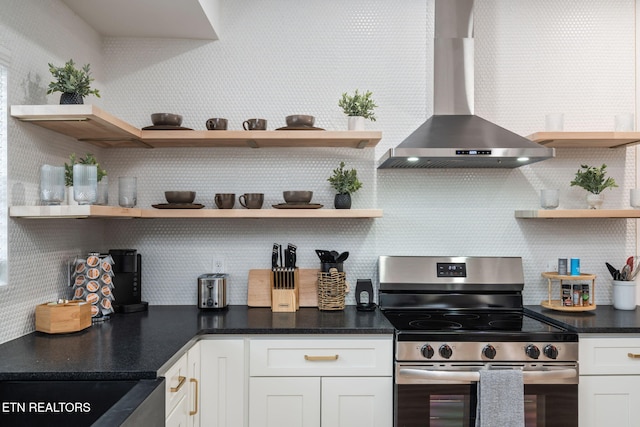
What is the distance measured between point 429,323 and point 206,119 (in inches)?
65.8

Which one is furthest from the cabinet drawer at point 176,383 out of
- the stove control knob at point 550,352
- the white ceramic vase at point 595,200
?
the white ceramic vase at point 595,200

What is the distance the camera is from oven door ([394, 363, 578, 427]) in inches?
87.0

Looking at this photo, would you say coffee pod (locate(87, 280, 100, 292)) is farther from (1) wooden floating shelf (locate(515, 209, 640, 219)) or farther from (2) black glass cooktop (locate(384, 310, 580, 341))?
(1) wooden floating shelf (locate(515, 209, 640, 219))

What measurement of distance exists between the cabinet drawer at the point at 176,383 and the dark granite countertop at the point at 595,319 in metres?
1.72

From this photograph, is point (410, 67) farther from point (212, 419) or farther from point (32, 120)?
point (212, 419)

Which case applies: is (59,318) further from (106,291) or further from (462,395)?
(462,395)

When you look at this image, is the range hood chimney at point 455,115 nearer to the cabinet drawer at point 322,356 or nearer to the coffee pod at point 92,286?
the cabinet drawer at point 322,356

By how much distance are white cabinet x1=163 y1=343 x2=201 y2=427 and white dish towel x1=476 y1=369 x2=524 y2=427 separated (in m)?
1.21

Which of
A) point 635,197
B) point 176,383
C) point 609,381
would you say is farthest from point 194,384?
point 635,197

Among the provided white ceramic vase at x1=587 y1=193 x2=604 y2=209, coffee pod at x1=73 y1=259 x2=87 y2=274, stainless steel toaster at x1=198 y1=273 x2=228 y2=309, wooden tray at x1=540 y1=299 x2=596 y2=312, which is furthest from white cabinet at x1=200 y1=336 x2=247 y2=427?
white ceramic vase at x1=587 y1=193 x2=604 y2=209

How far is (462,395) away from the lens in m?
2.22

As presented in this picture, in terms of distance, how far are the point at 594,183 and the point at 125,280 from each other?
2602 millimetres

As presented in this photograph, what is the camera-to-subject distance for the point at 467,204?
295 cm

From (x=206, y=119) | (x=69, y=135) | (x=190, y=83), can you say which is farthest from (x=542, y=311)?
(x=69, y=135)
